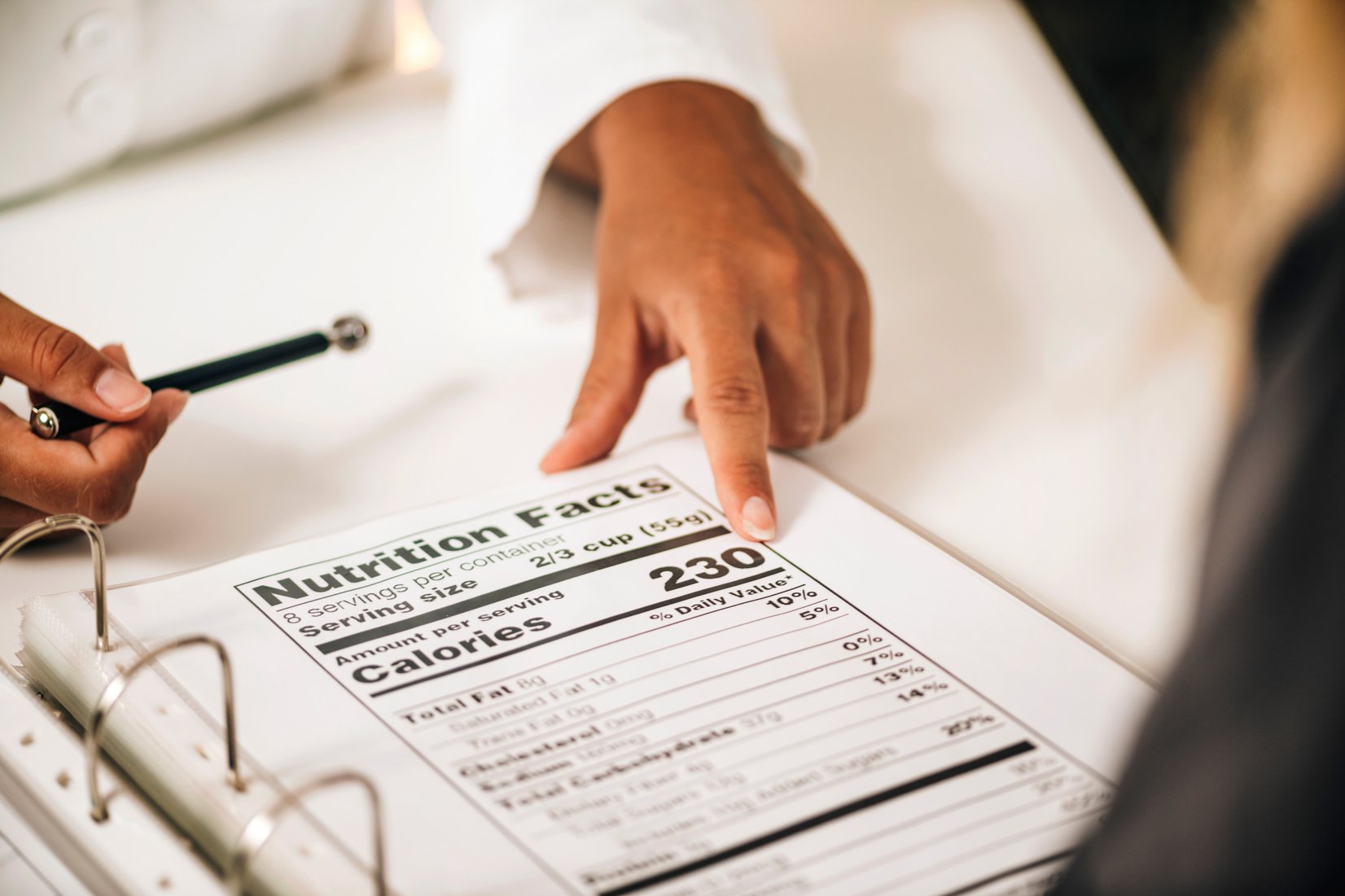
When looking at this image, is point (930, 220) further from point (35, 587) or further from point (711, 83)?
point (35, 587)

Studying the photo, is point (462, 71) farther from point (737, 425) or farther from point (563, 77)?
point (737, 425)

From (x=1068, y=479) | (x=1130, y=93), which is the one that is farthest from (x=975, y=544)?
(x=1130, y=93)

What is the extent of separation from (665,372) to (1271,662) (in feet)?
1.54

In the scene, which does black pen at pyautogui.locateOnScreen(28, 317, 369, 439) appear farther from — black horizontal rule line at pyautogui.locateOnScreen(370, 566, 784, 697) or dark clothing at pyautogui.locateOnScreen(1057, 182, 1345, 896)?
dark clothing at pyautogui.locateOnScreen(1057, 182, 1345, 896)

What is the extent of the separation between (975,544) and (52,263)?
1.73 feet

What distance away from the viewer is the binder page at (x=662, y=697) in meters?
0.31

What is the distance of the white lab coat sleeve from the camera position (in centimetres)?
68

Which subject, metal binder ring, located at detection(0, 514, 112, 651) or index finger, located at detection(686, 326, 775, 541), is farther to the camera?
index finger, located at detection(686, 326, 775, 541)

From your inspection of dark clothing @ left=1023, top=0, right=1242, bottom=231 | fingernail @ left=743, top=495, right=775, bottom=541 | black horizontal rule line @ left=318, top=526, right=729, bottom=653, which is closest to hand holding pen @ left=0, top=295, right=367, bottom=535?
black horizontal rule line @ left=318, top=526, right=729, bottom=653

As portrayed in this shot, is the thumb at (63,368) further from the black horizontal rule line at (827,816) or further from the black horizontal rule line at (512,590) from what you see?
the black horizontal rule line at (827,816)

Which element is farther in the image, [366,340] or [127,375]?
[366,340]

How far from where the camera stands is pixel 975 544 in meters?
0.50

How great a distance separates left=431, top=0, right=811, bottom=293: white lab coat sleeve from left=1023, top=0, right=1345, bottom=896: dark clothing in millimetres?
536

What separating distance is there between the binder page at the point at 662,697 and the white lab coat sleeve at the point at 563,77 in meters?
0.29
